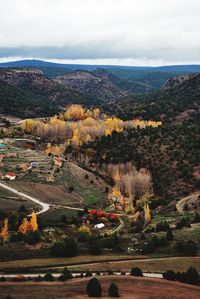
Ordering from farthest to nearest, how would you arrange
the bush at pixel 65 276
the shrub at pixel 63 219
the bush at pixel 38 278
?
the shrub at pixel 63 219 < the bush at pixel 65 276 < the bush at pixel 38 278

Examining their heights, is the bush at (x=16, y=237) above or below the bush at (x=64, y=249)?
below

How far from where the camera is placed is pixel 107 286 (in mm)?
47094

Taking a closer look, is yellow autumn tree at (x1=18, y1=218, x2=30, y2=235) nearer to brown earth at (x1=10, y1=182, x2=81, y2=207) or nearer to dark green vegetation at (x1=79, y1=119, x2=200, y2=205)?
brown earth at (x1=10, y1=182, x2=81, y2=207)

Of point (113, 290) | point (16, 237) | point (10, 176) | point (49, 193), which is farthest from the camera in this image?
point (10, 176)

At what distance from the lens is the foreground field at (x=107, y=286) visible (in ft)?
146

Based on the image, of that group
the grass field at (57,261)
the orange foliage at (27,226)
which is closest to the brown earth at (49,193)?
the orange foliage at (27,226)

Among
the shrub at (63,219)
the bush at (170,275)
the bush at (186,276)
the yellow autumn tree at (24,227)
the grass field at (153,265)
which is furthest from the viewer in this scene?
the shrub at (63,219)

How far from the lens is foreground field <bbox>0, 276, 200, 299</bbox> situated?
4444cm

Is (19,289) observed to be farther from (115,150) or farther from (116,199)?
(115,150)

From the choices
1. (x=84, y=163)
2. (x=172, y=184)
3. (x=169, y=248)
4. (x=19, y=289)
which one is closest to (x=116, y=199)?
(x=172, y=184)

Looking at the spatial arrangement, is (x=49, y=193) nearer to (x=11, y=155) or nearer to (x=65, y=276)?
(x=11, y=155)

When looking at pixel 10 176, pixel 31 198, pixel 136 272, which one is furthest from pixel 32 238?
pixel 10 176

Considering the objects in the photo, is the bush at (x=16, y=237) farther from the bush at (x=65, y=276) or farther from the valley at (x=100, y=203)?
the bush at (x=65, y=276)

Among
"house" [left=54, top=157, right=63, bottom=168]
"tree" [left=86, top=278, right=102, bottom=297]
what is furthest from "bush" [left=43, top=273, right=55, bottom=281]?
"house" [left=54, top=157, right=63, bottom=168]
